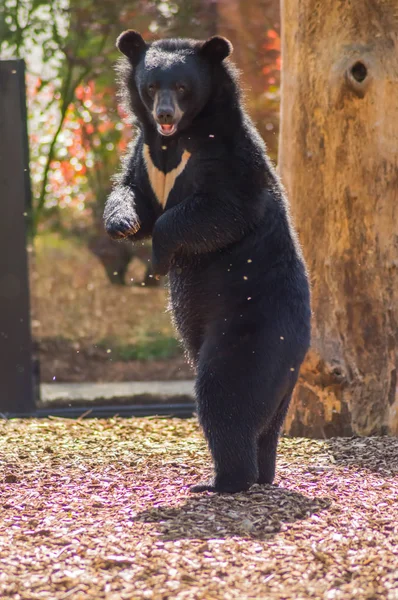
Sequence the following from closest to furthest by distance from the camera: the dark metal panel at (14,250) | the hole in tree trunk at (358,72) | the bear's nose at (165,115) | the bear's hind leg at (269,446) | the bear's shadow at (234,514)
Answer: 1. the bear's shadow at (234,514)
2. the bear's nose at (165,115)
3. the bear's hind leg at (269,446)
4. the hole in tree trunk at (358,72)
5. the dark metal panel at (14,250)

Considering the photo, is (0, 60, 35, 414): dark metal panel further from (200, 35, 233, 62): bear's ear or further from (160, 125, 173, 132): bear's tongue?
(160, 125, 173, 132): bear's tongue

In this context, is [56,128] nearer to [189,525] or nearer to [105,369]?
[105,369]

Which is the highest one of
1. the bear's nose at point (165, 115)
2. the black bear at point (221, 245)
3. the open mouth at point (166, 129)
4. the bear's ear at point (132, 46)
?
the bear's ear at point (132, 46)

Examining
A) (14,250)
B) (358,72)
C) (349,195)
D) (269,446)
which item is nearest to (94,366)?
(14,250)

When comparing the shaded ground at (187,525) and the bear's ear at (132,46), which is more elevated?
the bear's ear at (132,46)

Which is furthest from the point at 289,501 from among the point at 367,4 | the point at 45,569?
the point at 367,4

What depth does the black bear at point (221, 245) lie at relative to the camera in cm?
396

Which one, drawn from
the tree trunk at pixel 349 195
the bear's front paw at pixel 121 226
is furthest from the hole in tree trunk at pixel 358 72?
the bear's front paw at pixel 121 226

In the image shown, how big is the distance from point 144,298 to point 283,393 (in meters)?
6.13

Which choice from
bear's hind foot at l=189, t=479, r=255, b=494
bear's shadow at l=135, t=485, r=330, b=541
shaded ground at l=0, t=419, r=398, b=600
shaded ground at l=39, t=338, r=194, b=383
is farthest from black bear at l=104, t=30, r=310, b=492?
shaded ground at l=39, t=338, r=194, b=383

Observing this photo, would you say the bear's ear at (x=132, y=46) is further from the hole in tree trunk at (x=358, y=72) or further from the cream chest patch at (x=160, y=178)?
the hole in tree trunk at (x=358, y=72)

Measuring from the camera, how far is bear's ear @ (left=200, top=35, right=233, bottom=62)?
430cm

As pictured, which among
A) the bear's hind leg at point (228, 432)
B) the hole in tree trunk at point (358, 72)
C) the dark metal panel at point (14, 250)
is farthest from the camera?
the dark metal panel at point (14, 250)

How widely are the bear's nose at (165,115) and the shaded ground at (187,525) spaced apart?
64.1 inches
